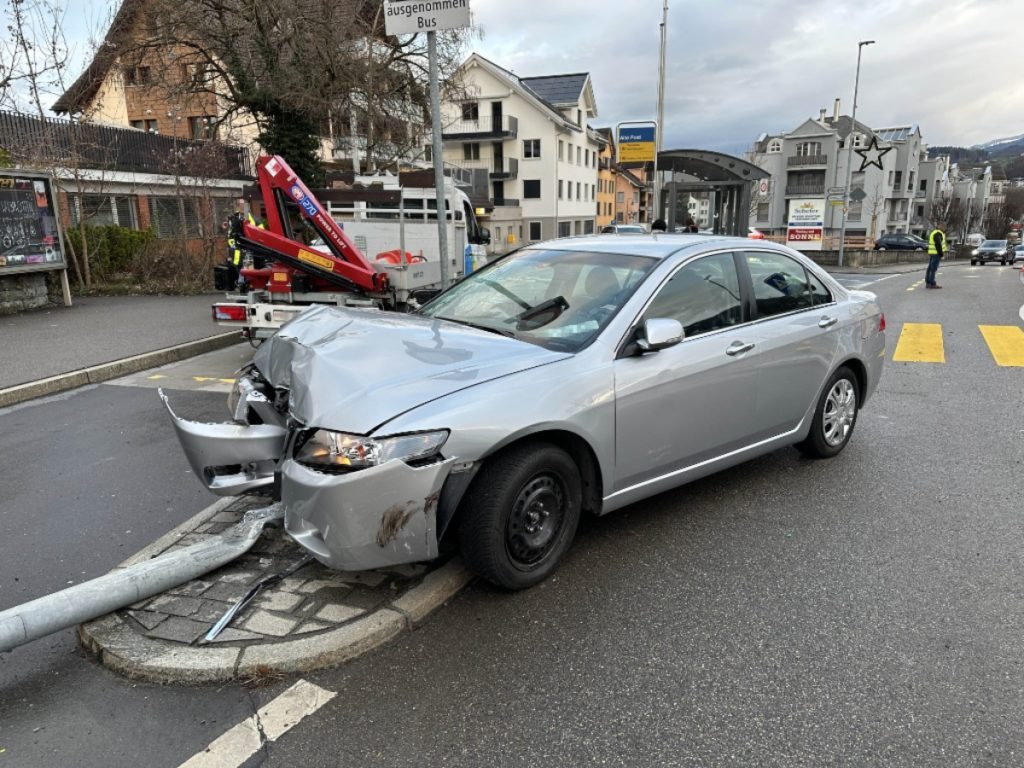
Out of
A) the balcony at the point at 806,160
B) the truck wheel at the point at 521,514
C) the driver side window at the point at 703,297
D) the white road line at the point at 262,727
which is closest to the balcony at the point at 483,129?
the balcony at the point at 806,160

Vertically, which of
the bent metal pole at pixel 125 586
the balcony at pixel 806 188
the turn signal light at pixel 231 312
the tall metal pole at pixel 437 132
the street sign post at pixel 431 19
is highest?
the balcony at pixel 806 188

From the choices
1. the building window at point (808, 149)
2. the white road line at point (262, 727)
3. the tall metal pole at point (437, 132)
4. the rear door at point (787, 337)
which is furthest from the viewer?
the building window at point (808, 149)

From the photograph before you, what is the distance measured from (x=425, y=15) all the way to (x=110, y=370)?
18.1ft

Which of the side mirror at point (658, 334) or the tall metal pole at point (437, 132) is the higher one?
the tall metal pole at point (437, 132)

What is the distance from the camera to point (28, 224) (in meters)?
12.4

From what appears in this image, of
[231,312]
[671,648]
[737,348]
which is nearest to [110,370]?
[231,312]

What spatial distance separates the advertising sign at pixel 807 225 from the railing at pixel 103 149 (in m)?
26.0

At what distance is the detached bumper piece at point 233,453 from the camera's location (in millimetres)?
3289

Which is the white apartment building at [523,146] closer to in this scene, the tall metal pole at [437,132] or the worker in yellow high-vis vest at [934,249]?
the worker in yellow high-vis vest at [934,249]

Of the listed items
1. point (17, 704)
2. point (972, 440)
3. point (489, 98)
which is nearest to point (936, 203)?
point (489, 98)

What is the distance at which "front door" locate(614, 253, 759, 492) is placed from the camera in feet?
11.7

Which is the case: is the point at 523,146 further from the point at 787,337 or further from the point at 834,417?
the point at 787,337

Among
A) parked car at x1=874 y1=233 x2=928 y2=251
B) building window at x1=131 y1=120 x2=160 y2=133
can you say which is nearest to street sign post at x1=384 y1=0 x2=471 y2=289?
building window at x1=131 y1=120 x2=160 y2=133

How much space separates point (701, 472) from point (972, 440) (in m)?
3.06
